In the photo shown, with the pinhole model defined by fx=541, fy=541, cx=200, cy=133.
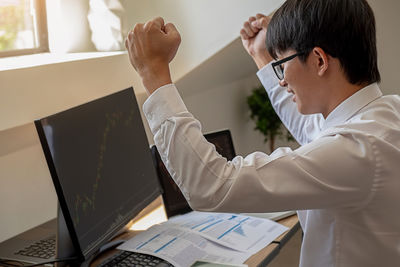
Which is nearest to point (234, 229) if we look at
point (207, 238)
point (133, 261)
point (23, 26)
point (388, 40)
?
point (207, 238)

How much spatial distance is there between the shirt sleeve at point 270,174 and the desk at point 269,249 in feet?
1.48

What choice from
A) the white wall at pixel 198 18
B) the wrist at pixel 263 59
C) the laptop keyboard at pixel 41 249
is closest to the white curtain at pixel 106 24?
the white wall at pixel 198 18

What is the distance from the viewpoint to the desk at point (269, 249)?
152cm

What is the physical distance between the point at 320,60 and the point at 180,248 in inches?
27.9

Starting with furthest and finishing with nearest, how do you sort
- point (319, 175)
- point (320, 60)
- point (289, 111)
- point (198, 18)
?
point (198, 18) → point (289, 111) → point (320, 60) → point (319, 175)

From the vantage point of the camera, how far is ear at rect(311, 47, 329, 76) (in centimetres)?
118

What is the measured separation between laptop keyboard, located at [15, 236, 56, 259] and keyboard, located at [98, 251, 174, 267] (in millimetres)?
169

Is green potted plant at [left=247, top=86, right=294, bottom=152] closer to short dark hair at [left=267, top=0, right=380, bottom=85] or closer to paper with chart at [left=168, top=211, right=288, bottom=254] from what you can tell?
paper with chart at [left=168, top=211, right=288, bottom=254]

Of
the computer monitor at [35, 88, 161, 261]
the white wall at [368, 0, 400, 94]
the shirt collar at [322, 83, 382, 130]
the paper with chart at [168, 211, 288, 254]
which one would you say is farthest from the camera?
the white wall at [368, 0, 400, 94]

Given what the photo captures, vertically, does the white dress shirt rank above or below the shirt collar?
below

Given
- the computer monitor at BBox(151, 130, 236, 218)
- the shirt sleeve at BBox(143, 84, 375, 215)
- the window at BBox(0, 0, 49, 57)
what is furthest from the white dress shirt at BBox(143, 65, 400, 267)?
the window at BBox(0, 0, 49, 57)

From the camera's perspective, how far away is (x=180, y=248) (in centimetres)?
158

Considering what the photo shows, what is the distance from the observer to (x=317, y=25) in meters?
1.17

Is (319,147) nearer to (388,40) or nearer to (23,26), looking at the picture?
(23,26)
